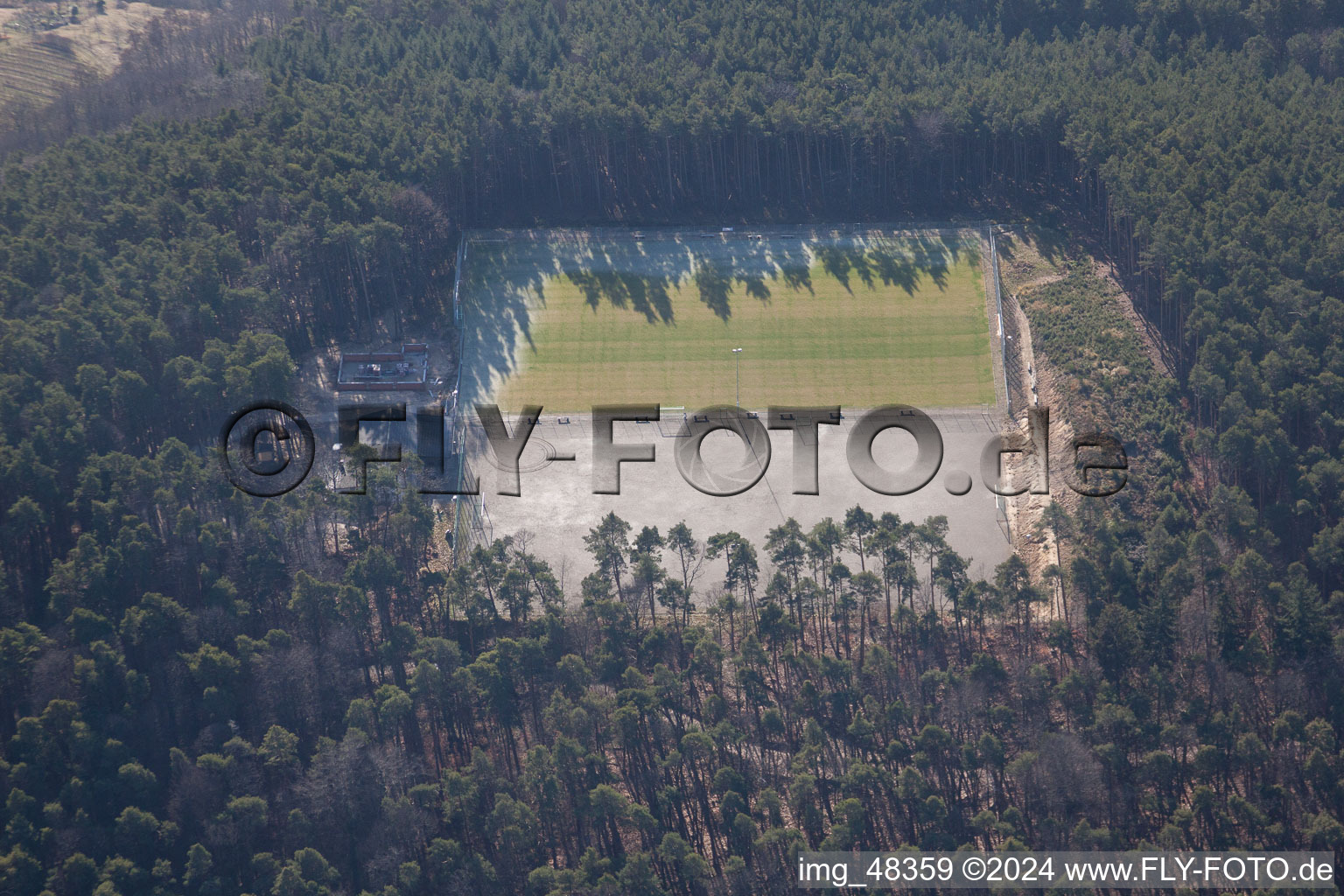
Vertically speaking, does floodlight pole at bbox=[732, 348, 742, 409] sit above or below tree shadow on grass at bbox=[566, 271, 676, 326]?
below

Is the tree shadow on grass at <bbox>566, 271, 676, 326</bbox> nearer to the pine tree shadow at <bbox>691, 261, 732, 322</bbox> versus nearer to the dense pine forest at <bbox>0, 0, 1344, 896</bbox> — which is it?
the pine tree shadow at <bbox>691, 261, 732, 322</bbox>

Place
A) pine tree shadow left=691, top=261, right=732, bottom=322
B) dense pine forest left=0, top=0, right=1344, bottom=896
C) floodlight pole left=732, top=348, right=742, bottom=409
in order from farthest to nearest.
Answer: pine tree shadow left=691, top=261, right=732, bottom=322 → floodlight pole left=732, top=348, right=742, bottom=409 → dense pine forest left=0, top=0, right=1344, bottom=896

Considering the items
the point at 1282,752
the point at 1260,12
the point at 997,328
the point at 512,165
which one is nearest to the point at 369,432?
the point at 512,165

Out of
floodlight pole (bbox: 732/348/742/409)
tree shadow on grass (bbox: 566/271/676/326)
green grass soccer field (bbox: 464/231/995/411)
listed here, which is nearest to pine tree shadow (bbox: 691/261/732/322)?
green grass soccer field (bbox: 464/231/995/411)

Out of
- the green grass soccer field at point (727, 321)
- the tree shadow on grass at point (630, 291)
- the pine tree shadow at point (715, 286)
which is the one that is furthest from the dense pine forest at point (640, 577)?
the tree shadow on grass at point (630, 291)

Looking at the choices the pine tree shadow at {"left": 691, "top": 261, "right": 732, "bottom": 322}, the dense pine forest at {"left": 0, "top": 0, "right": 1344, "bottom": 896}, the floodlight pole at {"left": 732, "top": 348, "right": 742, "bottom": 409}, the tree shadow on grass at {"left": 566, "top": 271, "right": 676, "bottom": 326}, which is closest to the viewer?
the dense pine forest at {"left": 0, "top": 0, "right": 1344, "bottom": 896}

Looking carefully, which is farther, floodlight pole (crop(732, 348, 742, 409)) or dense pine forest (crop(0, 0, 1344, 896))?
floodlight pole (crop(732, 348, 742, 409))
